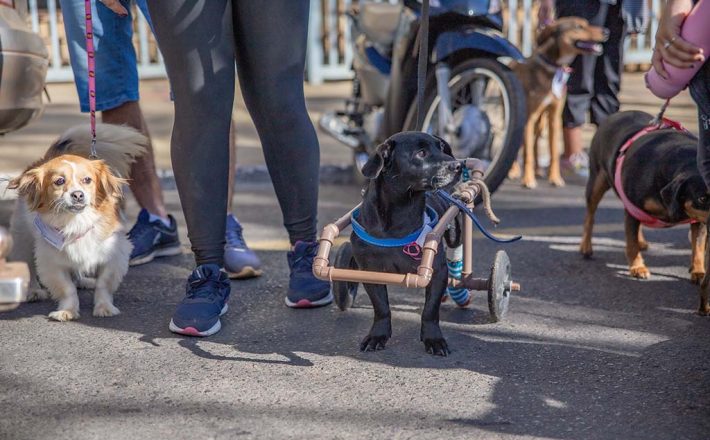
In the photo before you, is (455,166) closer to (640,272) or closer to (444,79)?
(640,272)

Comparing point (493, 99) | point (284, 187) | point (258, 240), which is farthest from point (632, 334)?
point (493, 99)

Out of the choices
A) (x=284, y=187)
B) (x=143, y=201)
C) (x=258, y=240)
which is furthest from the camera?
(x=258, y=240)

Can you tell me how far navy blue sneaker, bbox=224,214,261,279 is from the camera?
4.06 meters

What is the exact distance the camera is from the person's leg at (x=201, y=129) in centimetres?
319

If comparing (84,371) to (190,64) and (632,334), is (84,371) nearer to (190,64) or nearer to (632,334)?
(190,64)

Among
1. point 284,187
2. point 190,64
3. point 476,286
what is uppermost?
point 190,64

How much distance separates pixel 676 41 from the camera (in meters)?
3.00

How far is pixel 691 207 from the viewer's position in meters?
3.70

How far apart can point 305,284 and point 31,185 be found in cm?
112

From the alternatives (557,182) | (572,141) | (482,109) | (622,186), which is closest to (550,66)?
(572,141)

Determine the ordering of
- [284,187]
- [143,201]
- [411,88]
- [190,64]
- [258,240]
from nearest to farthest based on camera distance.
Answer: [190,64] < [284,187] < [143,201] < [258,240] < [411,88]

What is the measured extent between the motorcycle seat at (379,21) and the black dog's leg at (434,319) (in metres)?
3.16

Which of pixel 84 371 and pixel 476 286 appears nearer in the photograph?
pixel 84 371

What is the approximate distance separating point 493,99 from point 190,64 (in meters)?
3.49
